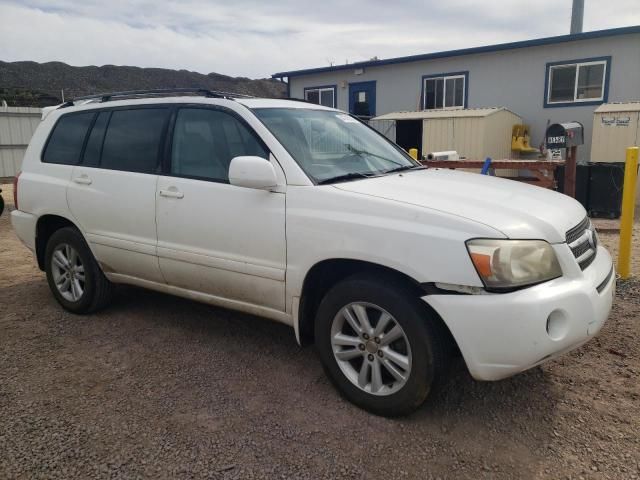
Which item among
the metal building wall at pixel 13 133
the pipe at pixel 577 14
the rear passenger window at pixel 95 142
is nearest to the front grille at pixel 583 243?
the rear passenger window at pixel 95 142

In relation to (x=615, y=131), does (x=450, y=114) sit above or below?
above

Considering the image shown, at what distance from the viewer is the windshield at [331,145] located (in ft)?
10.8

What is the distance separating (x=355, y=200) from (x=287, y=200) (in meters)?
0.44

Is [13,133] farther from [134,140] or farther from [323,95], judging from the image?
[134,140]

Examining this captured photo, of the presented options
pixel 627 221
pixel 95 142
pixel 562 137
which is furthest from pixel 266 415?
pixel 562 137

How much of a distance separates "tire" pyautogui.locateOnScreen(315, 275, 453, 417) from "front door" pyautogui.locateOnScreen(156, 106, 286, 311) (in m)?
0.41

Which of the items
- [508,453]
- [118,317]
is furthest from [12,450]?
[508,453]

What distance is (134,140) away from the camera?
400 centimetres

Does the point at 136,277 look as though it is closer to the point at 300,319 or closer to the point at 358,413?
the point at 300,319

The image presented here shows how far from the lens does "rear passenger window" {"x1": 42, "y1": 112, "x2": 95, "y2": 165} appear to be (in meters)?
4.38

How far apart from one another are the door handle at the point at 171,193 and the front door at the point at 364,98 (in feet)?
49.4

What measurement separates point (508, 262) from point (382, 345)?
0.78 meters

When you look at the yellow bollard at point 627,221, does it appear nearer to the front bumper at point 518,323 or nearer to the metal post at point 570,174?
the metal post at point 570,174

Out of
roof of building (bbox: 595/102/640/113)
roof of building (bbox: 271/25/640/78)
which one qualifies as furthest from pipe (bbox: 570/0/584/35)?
roof of building (bbox: 595/102/640/113)
